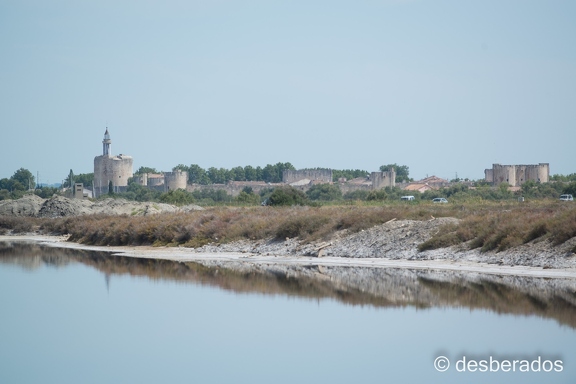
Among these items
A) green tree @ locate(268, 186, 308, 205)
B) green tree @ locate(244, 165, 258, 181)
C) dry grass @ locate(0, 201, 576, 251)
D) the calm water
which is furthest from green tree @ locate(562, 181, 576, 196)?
green tree @ locate(244, 165, 258, 181)

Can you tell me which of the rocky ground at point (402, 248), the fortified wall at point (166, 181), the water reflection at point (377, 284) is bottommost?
the water reflection at point (377, 284)

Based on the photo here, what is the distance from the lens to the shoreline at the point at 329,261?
22425 mm

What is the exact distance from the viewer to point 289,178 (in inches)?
5487

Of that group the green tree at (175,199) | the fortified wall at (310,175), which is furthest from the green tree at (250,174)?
the green tree at (175,199)

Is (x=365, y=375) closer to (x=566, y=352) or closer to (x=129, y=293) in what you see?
(x=566, y=352)

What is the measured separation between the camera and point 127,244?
4025 centimetres

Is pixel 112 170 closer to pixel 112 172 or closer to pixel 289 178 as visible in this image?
pixel 112 172

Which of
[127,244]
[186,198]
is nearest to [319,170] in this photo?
[186,198]

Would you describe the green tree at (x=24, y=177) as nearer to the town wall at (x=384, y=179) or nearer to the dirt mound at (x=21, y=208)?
the town wall at (x=384, y=179)

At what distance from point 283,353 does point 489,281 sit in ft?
27.9

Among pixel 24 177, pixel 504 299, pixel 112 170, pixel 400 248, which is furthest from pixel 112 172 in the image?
pixel 504 299

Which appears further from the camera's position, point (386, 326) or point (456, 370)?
point (386, 326)

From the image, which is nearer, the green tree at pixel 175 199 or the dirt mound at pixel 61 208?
the dirt mound at pixel 61 208

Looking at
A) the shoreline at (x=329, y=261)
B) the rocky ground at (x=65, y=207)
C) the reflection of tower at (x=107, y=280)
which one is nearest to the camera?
the shoreline at (x=329, y=261)
